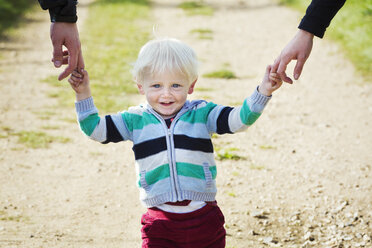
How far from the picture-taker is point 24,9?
12.5 m

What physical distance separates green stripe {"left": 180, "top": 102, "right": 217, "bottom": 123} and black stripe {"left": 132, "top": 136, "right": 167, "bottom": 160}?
16cm

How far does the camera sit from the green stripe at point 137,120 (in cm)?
265

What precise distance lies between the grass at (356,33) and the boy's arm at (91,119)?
18.1 ft

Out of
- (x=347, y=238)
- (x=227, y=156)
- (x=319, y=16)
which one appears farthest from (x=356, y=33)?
(x=319, y=16)

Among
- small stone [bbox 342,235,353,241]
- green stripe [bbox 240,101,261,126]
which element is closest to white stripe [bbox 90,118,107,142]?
green stripe [bbox 240,101,261,126]

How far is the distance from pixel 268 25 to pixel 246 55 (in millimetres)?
2487

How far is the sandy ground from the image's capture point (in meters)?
3.72

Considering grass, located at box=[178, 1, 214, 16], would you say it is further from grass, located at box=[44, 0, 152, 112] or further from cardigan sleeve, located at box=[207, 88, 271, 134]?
cardigan sleeve, located at box=[207, 88, 271, 134]

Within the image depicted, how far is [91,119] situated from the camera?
257cm

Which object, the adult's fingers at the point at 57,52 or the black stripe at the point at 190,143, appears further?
the adult's fingers at the point at 57,52

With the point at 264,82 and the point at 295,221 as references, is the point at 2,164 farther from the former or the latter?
the point at 264,82

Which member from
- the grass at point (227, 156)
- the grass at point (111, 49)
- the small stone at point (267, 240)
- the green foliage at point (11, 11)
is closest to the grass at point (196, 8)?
the grass at point (111, 49)

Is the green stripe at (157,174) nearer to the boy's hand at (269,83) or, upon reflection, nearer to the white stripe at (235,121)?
the white stripe at (235,121)

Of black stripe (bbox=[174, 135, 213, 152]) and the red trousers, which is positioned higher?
black stripe (bbox=[174, 135, 213, 152])
